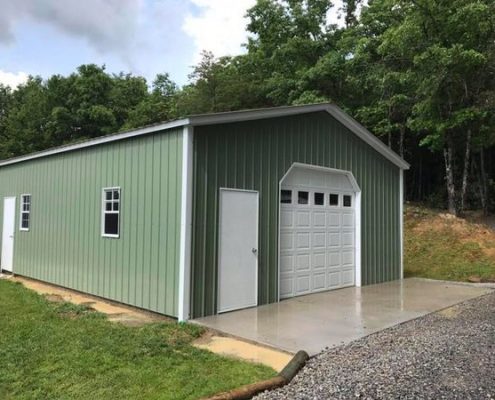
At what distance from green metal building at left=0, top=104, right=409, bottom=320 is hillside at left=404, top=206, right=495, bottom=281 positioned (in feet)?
6.07

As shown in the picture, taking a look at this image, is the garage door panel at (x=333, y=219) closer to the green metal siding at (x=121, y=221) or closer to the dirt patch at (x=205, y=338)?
the green metal siding at (x=121, y=221)

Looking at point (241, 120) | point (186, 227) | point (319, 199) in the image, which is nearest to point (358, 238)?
point (319, 199)

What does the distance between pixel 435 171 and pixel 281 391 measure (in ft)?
69.6

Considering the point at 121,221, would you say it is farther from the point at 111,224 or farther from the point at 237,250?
the point at 237,250

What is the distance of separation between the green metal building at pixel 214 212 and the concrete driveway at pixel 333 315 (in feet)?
1.53

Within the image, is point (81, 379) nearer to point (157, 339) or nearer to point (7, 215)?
point (157, 339)

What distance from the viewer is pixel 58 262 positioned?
9.69 meters

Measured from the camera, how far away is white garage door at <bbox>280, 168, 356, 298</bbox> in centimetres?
855

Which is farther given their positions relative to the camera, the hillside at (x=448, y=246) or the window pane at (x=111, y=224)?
the hillside at (x=448, y=246)

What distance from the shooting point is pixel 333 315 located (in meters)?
6.98

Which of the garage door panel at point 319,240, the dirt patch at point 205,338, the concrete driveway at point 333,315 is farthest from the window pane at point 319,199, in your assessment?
the dirt patch at point 205,338

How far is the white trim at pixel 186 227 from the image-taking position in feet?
21.4

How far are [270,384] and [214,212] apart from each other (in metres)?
3.44

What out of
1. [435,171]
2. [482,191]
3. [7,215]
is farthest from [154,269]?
[435,171]
